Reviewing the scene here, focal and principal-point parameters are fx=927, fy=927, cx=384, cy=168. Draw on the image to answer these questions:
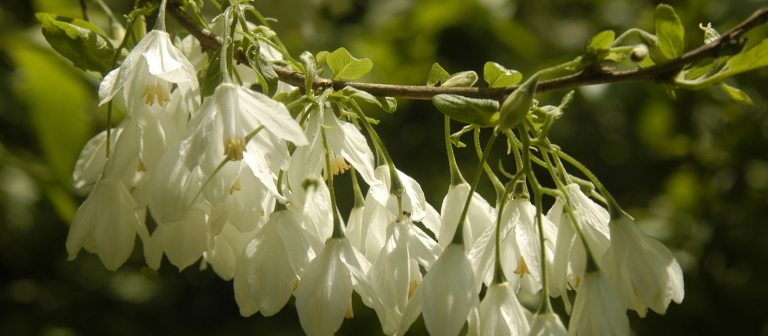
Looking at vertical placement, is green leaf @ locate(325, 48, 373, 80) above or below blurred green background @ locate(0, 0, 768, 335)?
above

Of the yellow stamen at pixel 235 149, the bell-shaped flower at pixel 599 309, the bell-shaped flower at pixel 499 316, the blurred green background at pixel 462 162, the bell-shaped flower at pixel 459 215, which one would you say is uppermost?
the yellow stamen at pixel 235 149

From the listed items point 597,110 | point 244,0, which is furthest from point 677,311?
point 244,0

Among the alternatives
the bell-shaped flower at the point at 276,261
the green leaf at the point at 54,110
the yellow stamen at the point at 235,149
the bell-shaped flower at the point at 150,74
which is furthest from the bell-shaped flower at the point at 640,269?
the green leaf at the point at 54,110

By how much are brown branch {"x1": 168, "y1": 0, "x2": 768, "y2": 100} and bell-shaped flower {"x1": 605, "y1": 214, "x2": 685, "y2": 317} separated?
22 centimetres

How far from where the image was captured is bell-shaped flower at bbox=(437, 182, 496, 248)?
1.60 metres

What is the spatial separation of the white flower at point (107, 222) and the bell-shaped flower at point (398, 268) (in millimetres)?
483

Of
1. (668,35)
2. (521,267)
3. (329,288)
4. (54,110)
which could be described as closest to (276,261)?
(329,288)

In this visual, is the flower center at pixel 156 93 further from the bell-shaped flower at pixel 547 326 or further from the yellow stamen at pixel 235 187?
the bell-shaped flower at pixel 547 326

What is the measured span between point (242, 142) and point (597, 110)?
9.31 feet

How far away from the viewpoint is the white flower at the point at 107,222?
5.50 feet

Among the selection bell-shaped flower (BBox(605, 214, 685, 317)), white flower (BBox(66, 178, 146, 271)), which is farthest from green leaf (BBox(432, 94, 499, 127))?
white flower (BBox(66, 178, 146, 271))

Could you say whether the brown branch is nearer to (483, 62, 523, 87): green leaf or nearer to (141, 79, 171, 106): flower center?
(483, 62, 523, 87): green leaf

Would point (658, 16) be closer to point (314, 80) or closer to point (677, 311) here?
point (314, 80)

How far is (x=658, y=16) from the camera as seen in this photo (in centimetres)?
140
